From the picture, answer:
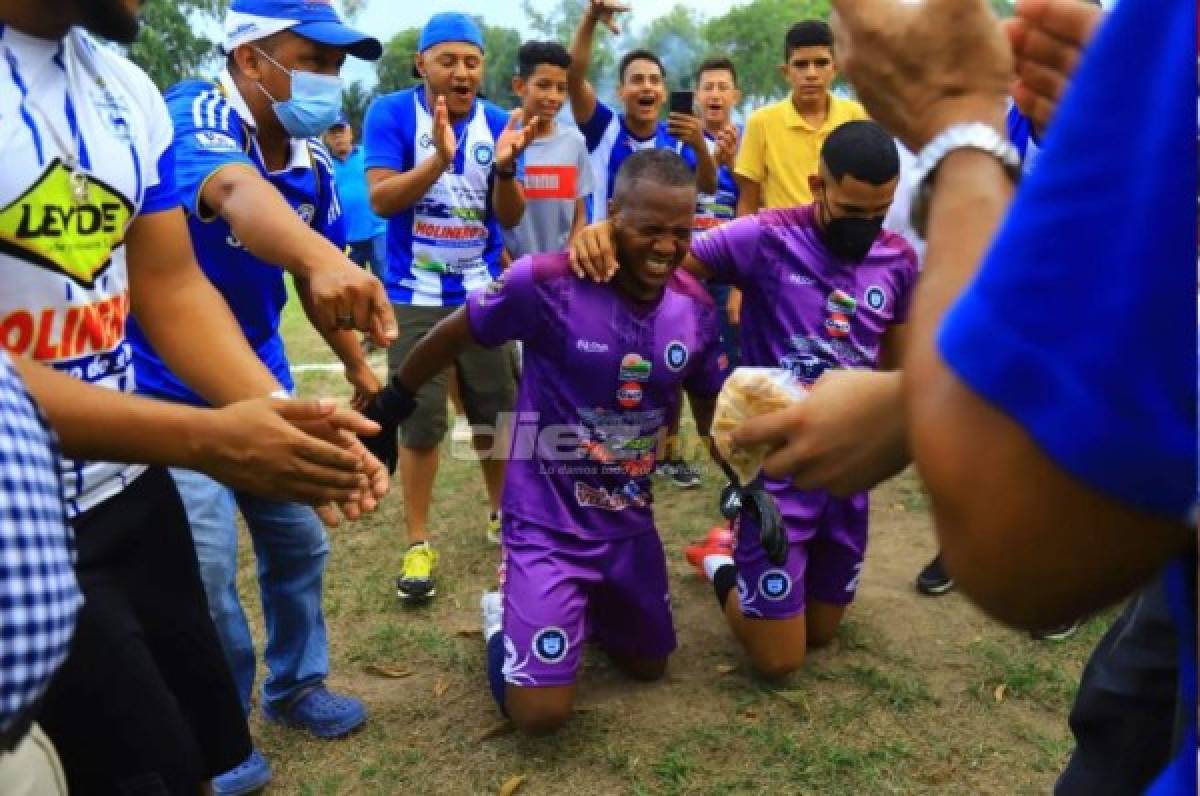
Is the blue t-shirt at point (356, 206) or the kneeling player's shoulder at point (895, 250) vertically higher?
the kneeling player's shoulder at point (895, 250)

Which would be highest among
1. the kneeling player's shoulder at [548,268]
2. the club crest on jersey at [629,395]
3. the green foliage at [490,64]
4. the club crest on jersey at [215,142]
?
the club crest on jersey at [215,142]

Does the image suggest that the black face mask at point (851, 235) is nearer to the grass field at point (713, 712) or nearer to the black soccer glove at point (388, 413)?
the grass field at point (713, 712)

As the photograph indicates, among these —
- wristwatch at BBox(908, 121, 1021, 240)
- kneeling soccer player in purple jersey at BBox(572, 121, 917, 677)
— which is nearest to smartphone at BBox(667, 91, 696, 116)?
kneeling soccer player in purple jersey at BBox(572, 121, 917, 677)

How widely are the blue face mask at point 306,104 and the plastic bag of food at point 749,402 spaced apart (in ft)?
6.44

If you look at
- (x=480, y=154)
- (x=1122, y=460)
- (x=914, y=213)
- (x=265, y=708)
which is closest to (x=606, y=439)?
(x=265, y=708)

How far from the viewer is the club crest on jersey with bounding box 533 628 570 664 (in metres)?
3.22

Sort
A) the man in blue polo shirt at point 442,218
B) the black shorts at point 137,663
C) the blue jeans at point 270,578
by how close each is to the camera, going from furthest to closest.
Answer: the man in blue polo shirt at point 442,218, the blue jeans at point 270,578, the black shorts at point 137,663

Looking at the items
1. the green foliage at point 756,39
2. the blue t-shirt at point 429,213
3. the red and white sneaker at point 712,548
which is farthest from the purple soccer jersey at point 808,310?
the green foliage at point 756,39

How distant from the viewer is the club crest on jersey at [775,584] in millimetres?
3592

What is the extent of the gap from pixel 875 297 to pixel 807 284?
273 mm

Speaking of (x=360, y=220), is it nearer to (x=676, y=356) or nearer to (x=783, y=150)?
(x=783, y=150)

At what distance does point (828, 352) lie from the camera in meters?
3.73

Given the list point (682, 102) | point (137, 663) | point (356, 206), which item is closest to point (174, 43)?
point (356, 206)

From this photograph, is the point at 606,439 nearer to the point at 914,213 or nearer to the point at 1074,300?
the point at 914,213
